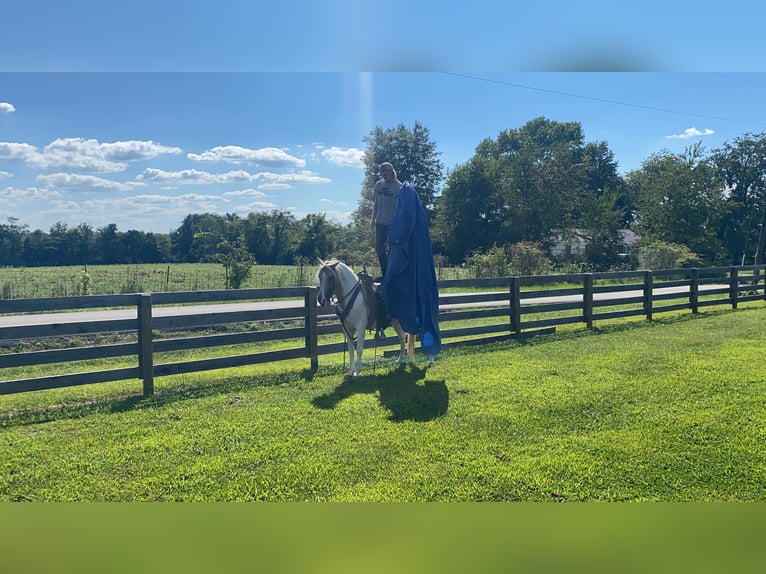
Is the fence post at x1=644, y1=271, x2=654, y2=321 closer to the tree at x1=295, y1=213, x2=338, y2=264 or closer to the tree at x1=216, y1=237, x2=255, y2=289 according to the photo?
the tree at x1=295, y1=213, x2=338, y2=264

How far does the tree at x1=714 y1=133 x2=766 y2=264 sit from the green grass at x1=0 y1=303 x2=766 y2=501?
Answer: 145 feet

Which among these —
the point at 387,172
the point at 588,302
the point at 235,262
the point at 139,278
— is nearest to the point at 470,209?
the point at 235,262

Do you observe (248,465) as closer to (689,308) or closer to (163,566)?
(163,566)

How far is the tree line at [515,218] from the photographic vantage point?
15188 mm

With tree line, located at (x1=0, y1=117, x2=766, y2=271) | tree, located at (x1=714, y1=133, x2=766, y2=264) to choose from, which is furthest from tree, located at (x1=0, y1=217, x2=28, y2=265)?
tree, located at (x1=714, y1=133, x2=766, y2=264)

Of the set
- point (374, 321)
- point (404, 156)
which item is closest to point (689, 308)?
point (374, 321)

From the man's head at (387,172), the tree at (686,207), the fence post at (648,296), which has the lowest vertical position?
the fence post at (648,296)

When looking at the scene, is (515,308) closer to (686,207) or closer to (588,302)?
(588,302)

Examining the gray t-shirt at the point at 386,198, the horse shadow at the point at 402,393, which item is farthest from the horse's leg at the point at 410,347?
the gray t-shirt at the point at 386,198

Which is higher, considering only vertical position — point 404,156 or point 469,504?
point 404,156

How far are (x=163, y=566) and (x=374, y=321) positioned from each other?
4726 mm

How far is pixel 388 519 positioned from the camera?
252 centimetres

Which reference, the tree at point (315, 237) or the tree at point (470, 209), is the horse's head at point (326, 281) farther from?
the tree at point (470, 209)

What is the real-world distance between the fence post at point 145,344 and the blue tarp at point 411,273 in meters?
2.83
